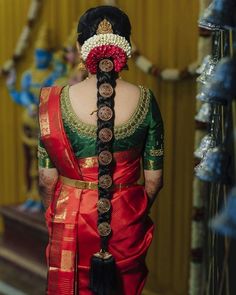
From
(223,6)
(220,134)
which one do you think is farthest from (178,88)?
(223,6)

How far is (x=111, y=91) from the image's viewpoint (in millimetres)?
2100

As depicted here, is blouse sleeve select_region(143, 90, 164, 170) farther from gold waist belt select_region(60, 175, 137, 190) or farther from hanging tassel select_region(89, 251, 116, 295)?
hanging tassel select_region(89, 251, 116, 295)

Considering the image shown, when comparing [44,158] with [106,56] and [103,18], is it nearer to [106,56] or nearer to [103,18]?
[106,56]

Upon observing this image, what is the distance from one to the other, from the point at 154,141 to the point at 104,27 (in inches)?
16.4

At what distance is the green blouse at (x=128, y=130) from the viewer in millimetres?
2117

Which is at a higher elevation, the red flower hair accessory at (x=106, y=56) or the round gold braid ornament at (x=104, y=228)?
the red flower hair accessory at (x=106, y=56)

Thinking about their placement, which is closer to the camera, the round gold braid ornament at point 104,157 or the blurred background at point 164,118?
the round gold braid ornament at point 104,157

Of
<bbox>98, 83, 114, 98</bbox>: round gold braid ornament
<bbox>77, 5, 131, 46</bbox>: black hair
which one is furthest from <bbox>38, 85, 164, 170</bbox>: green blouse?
<bbox>77, 5, 131, 46</bbox>: black hair

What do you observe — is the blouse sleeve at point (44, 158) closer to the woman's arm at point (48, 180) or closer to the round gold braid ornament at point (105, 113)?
the woman's arm at point (48, 180)

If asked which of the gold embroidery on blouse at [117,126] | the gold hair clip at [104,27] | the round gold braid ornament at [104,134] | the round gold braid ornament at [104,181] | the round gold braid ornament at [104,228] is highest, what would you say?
the gold hair clip at [104,27]

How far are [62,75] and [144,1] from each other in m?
0.79

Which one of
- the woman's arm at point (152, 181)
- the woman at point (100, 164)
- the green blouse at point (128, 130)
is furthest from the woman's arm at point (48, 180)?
the woman's arm at point (152, 181)

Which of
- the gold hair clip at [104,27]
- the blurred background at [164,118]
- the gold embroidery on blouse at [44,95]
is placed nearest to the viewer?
the gold hair clip at [104,27]

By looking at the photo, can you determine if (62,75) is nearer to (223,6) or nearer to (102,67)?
(102,67)
